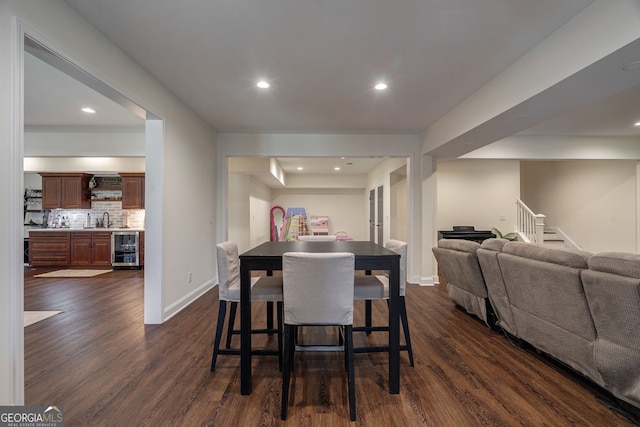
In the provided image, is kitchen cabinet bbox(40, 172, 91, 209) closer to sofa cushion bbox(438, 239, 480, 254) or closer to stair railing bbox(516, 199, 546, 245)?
sofa cushion bbox(438, 239, 480, 254)

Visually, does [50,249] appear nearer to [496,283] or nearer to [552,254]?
[496,283]

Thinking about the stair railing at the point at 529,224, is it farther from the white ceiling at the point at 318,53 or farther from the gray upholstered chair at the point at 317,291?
the gray upholstered chair at the point at 317,291

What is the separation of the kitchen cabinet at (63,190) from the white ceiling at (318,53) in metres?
2.83

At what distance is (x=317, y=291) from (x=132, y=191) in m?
6.32

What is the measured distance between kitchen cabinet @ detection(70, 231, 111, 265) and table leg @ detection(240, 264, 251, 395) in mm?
5974

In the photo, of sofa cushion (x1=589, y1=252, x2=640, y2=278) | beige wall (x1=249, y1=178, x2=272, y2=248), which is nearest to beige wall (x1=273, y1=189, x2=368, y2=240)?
beige wall (x1=249, y1=178, x2=272, y2=248)

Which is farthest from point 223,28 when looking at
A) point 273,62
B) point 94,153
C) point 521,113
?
point 94,153

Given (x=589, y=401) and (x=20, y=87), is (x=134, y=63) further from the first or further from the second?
(x=589, y=401)

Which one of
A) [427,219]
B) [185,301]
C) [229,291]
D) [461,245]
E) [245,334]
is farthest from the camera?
[427,219]

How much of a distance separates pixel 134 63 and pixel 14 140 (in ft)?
4.78

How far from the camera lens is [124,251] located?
6.09 m

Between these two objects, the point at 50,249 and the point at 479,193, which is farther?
the point at 479,193

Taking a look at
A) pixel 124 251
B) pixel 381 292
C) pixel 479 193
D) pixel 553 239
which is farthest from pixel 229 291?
pixel 553 239

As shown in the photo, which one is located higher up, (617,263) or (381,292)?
(617,263)
